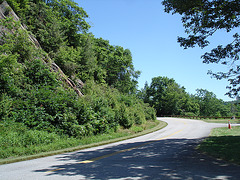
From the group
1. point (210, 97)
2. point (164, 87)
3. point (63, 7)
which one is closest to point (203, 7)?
point (63, 7)

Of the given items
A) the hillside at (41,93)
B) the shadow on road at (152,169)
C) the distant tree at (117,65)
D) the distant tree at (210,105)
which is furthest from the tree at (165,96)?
the shadow on road at (152,169)

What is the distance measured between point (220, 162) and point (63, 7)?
35868mm

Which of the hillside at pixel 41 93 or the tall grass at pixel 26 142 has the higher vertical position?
the hillside at pixel 41 93

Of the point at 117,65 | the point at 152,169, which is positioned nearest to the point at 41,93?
the point at 152,169

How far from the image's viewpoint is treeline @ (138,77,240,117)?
267ft

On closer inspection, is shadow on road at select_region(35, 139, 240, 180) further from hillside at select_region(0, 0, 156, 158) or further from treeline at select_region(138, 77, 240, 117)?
treeline at select_region(138, 77, 240, 117)

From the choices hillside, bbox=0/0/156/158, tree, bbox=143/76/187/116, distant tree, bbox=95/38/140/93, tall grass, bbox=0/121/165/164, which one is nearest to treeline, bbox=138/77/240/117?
tree, bbox=143/76/187/116

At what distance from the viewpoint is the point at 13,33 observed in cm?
1736

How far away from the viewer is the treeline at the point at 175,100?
8144 cm

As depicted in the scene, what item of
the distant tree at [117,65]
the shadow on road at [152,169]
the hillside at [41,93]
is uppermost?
the distant tree at [117,65]

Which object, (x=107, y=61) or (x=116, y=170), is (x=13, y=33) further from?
(x=107, y=61)

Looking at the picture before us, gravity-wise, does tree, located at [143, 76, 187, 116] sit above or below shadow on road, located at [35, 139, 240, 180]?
above

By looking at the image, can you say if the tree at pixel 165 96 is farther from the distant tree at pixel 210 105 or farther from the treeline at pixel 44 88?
the treeline at pixel 44 88

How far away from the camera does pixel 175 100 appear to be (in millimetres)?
80375
